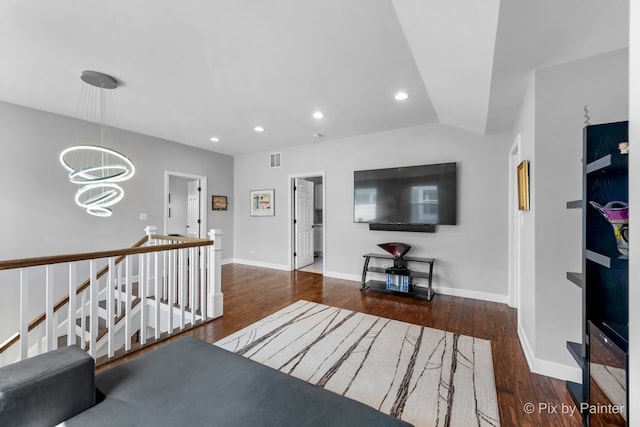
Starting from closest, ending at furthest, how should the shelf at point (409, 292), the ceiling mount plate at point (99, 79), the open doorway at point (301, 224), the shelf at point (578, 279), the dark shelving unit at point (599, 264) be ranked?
the dark shelving unit at point (599, 264)
the shelf at point (578, 279)
the ceiling mount plate at point (99, 79)
the shelf at point (409, 292)
the open doorway at point (301, 224)

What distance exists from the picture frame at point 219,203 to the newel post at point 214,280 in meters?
3.13

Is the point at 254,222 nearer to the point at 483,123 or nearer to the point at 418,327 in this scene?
the point at 418,327

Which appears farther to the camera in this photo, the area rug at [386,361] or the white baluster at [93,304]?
the white baluster at [93,304]

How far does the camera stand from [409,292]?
3889mm

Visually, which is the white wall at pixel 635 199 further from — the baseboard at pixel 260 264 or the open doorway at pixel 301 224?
the baseboard at pixel 260 264

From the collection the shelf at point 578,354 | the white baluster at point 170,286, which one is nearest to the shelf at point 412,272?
the shelf at point 578,354

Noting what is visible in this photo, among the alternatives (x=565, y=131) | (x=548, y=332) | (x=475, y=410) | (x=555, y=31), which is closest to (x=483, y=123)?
(x=565, y=131)

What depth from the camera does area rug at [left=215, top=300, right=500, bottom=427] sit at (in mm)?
1736

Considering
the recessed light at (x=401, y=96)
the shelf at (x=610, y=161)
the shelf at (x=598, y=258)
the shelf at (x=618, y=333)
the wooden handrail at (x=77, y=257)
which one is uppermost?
the recessed light at (x=401, y=96)

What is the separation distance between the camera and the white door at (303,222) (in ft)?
18.9

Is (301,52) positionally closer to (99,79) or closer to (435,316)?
(99,79)

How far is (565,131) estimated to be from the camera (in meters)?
1.95

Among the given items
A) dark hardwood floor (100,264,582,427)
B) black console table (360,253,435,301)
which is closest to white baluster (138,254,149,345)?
dark hardwood floor (100,264,582,427)

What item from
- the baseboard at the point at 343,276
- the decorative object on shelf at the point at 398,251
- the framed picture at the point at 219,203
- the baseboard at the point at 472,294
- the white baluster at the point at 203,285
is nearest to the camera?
the white baluster at the point at 203,285
